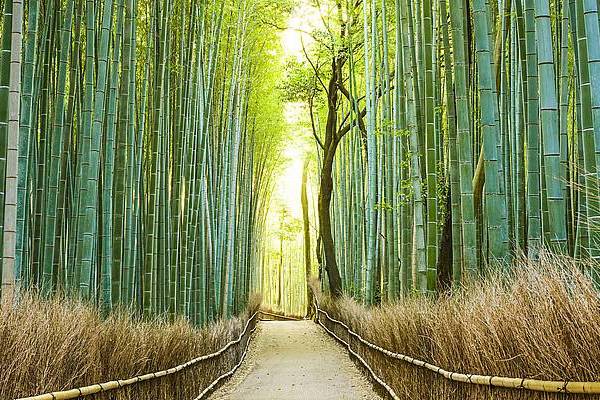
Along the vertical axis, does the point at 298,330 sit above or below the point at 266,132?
below

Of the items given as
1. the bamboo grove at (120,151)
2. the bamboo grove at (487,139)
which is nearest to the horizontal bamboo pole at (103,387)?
the bamboo grove at (120,151)

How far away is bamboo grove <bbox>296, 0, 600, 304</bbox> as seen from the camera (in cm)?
342

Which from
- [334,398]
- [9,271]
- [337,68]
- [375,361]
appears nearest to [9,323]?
[9,271]

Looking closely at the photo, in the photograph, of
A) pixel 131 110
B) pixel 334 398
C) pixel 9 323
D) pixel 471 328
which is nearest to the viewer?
pixel 9 323

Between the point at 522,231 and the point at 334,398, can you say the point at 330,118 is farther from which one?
the point at 522,231

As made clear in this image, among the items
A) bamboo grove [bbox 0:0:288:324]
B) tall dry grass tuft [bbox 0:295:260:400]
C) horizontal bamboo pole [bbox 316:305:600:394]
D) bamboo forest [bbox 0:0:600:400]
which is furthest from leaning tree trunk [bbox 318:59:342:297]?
horizontal bamboo pole [bbox 316:305:600:394]

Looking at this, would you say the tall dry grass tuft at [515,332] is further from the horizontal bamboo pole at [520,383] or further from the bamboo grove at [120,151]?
the bamboo grove at [120,151]

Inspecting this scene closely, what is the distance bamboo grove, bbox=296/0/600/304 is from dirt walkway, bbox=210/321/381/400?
1.06 m

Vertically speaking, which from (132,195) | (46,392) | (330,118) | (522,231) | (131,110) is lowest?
(46,392)

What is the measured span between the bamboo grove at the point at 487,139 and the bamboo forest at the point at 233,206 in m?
0.02

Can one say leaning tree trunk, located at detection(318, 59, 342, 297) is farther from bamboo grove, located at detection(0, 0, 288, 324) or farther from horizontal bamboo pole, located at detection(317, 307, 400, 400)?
bamboo grove, located at detection(0, 0, 288, 324)

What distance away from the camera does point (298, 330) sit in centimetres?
1546

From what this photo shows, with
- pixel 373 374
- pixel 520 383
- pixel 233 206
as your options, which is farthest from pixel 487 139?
pixel 233 206

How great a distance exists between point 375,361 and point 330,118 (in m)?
7.39
